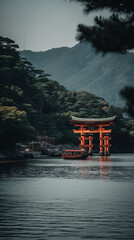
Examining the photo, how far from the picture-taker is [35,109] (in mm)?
110688

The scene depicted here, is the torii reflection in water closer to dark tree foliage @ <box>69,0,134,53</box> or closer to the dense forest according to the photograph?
the dense forest

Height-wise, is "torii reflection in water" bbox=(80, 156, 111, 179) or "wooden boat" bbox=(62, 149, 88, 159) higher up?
"wooden boat" bbox=(62, 149, 88, 159)

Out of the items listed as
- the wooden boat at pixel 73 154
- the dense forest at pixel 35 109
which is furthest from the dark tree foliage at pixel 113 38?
the wooden boat at pixel 73 154

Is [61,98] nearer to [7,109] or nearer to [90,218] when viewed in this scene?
[7,109]

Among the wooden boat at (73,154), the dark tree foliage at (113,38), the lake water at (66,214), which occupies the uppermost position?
the dark tree foliage at (113,38)

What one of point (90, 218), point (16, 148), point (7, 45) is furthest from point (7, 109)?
point (90, 218)

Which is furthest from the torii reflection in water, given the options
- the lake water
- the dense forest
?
the dense forest

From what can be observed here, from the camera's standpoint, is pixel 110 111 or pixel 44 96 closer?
pixel 44 96

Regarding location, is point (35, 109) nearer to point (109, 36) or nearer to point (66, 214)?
point (66, 214)

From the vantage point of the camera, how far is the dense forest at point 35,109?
230ft

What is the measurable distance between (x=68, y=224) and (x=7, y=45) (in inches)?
4063

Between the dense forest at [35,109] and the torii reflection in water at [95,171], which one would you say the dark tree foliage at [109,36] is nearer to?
the torii reflection in water at [95,171]

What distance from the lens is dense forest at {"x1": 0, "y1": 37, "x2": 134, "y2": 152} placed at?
70.2m

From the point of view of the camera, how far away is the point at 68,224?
14.1 meters
